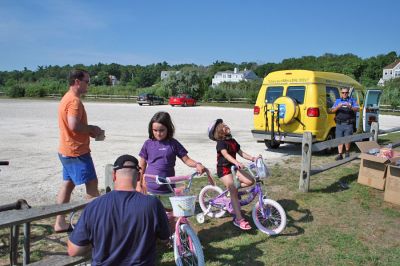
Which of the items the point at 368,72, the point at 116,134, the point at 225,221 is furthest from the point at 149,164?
the point at 368,72

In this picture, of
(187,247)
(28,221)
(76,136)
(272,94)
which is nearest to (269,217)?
→ (187,247)

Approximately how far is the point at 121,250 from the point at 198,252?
1184 millimetres

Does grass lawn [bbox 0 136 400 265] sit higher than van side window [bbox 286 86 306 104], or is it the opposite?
van side window [bbox 286 86 306 104]

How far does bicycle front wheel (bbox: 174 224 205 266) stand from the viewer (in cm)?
342

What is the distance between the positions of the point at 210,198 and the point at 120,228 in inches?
137

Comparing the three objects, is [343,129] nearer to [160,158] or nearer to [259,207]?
[259,207]

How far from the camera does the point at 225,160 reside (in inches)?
197

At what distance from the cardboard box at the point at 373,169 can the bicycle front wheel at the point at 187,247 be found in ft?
15.3

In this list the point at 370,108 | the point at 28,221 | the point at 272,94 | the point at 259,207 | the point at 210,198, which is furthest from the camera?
the point at 370,108

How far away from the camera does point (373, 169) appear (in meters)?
7.14

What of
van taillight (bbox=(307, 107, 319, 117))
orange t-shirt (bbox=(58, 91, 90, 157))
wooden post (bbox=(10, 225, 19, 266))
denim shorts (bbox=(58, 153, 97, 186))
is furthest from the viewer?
van taillight (bbox=(307, 107, 319, 117))

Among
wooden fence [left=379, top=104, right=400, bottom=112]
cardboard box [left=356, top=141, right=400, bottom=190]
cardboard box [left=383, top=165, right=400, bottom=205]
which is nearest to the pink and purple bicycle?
cardboard box [left=383, top=165, right=400, bottom=205]

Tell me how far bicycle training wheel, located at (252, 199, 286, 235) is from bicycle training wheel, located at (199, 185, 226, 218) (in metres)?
0.61

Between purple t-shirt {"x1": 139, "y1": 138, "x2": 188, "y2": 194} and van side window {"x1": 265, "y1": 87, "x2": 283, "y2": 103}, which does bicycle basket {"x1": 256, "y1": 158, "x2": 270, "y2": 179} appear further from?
van side window {"x1": 265, "y1": 87, "x2": 283, "y2": 103}
